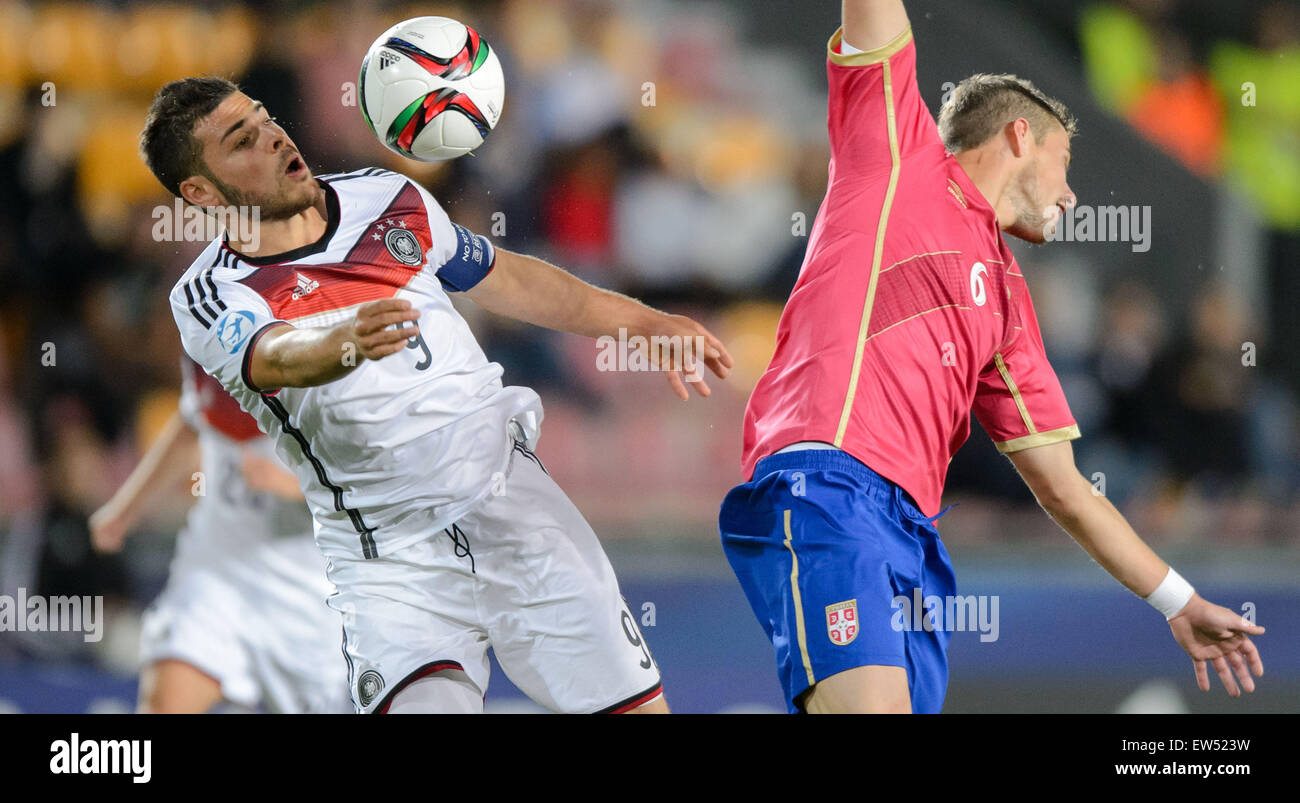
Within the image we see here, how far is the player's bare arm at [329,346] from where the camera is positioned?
2883 millimetres

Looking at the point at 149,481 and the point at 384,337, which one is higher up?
the point at 384,337

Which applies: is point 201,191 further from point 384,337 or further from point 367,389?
point 384,337

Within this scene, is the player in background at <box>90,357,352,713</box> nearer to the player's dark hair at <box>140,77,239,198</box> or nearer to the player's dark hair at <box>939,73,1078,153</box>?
the player's dark hair at <box>140,77,239,198</box>

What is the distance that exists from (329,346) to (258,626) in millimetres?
2365

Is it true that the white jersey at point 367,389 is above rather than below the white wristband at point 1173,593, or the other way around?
above

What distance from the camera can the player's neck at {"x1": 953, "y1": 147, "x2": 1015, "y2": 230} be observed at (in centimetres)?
364

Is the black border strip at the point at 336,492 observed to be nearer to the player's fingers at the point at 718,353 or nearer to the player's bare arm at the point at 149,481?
the player's fingers at the point at 718,353

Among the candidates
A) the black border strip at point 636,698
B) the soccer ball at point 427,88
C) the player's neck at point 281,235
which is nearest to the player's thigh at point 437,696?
the black border strip at point 636,698

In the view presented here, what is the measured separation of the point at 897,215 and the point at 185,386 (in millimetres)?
2791

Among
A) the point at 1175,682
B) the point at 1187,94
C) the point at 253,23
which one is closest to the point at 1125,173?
the point at 1187,94

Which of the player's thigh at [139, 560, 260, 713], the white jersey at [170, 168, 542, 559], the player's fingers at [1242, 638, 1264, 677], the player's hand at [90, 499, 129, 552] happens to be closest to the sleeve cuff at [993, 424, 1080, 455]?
the player's fingers at [1242, 638, 1264, 677]

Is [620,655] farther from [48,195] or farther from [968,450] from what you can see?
[48,195]

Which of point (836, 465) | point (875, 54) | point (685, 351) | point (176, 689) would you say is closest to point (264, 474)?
point (176, 689)

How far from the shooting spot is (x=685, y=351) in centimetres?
369
